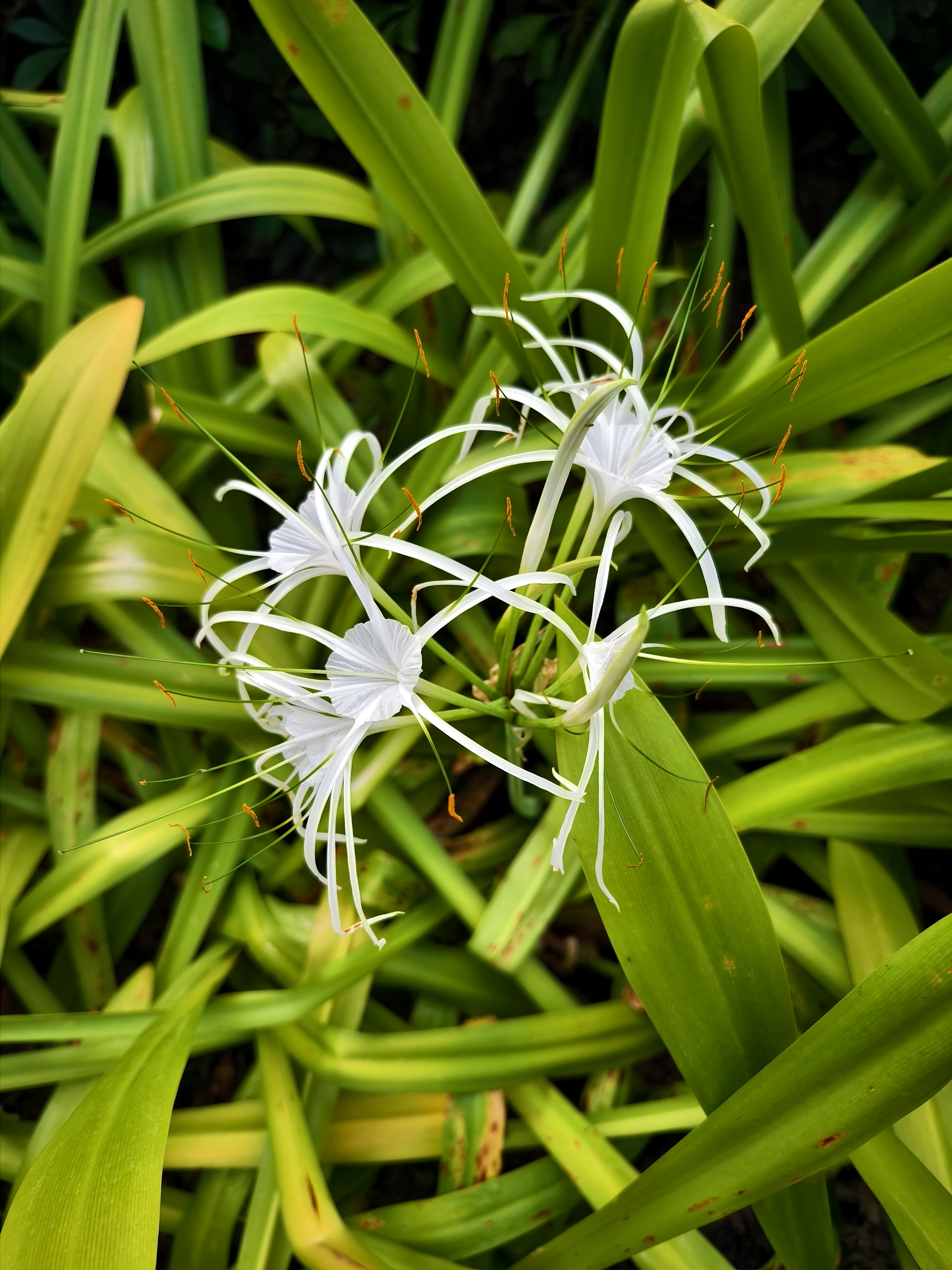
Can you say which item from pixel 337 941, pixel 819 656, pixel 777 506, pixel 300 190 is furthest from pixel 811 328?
pixel 337 941

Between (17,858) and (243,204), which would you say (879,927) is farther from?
(243,204)

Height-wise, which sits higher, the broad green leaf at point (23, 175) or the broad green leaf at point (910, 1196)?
the broad green leaf at point (23, 175)

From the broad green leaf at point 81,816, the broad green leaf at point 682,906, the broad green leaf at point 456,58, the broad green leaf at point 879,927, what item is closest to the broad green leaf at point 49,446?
the broad green leaf at point 81,816

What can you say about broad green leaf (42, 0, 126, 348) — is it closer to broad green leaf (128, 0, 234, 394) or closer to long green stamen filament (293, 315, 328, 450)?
broad green leaf (128, 0, 234, 394)

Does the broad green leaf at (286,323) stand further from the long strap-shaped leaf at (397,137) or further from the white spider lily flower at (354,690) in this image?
the white spider lily flower at (354,690)

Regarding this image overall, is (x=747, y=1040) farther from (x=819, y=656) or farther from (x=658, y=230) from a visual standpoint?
(x=658, y=230)

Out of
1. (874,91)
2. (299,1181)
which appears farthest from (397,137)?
(299,1181)
